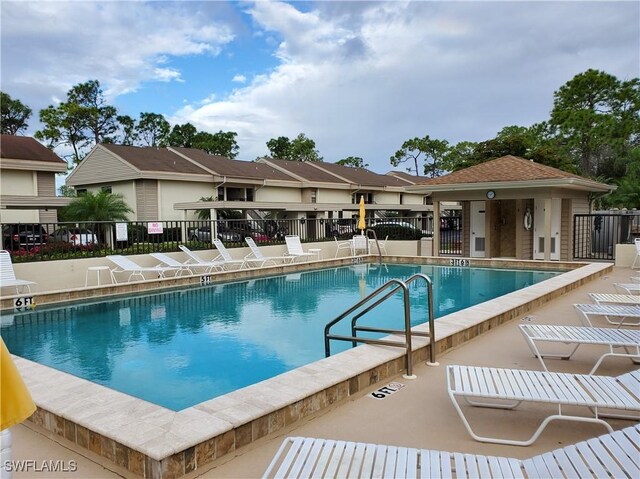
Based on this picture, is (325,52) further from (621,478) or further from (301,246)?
(621,478)

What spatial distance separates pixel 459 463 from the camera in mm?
2355

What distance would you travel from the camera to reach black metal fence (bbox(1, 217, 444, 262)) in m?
11.8

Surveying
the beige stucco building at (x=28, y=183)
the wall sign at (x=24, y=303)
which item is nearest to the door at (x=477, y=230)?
the wall sign at (x=24, y=303)

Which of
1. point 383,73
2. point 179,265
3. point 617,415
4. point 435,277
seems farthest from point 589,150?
point 617,415

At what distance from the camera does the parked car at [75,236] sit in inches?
491

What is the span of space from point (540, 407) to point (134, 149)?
28.1m

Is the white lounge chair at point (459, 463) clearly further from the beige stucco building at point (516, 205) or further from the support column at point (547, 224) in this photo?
the beige stucco building at point (516, 205)

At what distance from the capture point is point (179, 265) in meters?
13.0

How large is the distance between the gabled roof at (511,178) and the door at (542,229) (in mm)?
1112

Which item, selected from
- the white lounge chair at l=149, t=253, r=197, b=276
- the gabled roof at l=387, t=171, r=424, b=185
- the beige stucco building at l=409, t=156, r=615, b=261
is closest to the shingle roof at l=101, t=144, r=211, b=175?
the white lounge chair at l=149, t=253, r=197, b=276

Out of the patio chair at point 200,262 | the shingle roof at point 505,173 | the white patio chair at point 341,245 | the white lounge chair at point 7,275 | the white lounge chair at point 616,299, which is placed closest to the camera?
the white lounge chair at point 616,299

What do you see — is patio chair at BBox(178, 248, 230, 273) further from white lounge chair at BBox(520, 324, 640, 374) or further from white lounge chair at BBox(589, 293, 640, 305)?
white lounge chair at BBox(520, 324, 640, 374)

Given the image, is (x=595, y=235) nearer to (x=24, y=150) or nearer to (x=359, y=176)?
(x=359, y=176)

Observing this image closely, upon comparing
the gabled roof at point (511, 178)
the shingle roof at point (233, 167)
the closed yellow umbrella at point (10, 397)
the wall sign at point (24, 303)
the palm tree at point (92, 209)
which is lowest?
the wall sign at point (24, 303)
